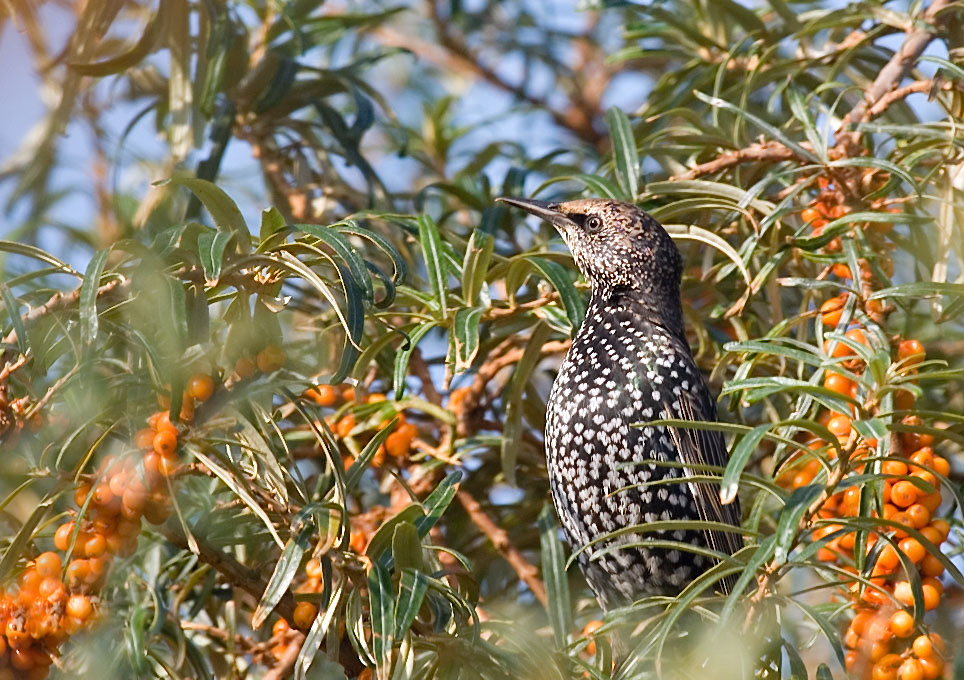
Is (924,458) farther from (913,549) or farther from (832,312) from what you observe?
(832,312)

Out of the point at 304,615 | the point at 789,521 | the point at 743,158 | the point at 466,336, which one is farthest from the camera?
the point at 743,158

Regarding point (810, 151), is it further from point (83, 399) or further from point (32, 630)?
point (32, 630)

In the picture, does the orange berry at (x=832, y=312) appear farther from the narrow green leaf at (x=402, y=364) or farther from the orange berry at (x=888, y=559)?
the narrow green leaf at (x=402, y=364)

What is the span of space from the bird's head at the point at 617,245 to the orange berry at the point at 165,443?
1.71 m

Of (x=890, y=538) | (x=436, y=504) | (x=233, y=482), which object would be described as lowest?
(x=890, y=538)

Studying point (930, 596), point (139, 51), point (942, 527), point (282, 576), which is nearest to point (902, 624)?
point (930, 596)

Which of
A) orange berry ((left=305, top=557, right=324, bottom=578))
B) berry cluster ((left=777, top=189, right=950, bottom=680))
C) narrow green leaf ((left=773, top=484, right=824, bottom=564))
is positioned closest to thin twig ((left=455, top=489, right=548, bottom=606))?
orange berry ((left=305, top=557, right=324, bottom=578))

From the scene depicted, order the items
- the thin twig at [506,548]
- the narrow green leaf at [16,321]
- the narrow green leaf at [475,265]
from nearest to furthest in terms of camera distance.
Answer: the narrow green leaf at [16,321] < the narrow green leaf at [475,265] < the thin twig at [506,548]

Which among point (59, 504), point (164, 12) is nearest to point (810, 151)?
point (164, 12)

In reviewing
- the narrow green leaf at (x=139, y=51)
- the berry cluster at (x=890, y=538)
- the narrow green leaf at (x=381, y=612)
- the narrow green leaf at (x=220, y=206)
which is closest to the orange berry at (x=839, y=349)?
the berry cluster at (x=890, y=538)

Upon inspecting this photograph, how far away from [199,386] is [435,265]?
924 millimetres

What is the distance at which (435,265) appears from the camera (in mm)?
3418

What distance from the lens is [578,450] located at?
A: 3.66 m

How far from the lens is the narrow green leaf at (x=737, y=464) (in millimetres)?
2158
